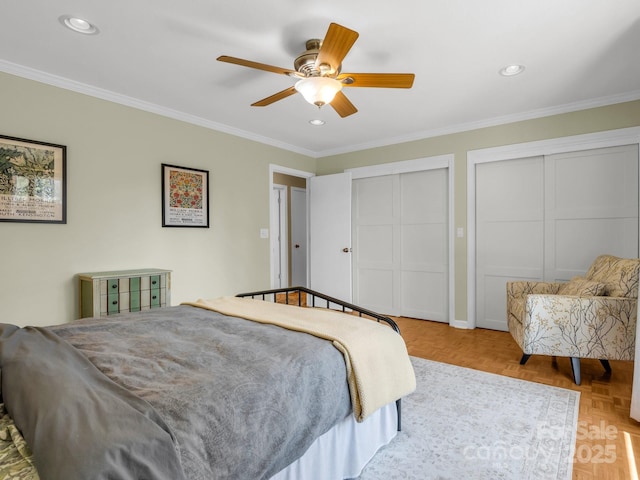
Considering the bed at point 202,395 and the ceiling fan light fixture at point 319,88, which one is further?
the ceiling fan light fixture at point 319,88

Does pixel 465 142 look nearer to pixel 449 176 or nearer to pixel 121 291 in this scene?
pixel 449 176

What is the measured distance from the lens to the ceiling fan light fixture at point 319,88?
2.20 metres

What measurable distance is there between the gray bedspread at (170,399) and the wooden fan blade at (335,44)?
57.8 inches

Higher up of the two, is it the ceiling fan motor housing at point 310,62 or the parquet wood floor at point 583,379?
the ceiling fan motor housing at point 310,62

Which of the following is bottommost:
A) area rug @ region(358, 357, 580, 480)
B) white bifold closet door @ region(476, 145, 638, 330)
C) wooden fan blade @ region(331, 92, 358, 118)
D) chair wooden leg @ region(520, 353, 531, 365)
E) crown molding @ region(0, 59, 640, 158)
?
area rug @ region(358, 357, 580, 480)

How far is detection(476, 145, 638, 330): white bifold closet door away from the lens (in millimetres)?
3342

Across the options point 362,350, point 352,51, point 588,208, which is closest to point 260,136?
point 352,51

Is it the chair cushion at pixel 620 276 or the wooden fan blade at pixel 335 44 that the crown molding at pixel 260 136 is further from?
the wooden fan blade at pixel 335 44

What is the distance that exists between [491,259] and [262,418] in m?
3.67

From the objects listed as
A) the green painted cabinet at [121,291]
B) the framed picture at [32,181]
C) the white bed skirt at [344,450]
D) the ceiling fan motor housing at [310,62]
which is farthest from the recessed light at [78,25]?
the white bed skirt at [344,450]

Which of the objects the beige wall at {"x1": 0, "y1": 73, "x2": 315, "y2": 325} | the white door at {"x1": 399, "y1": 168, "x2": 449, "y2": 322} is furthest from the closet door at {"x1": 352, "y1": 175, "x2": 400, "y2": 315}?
the beige wall at {"x1": 0, "y1": 73, "x2": 315, "y2": 325}

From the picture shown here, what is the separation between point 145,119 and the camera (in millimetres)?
3389

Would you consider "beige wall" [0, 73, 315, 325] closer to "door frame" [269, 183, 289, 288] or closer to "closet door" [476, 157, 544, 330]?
"door frame" [269, 183, 289, 288]

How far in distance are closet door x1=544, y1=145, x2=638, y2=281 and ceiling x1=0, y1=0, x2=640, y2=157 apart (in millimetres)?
541
